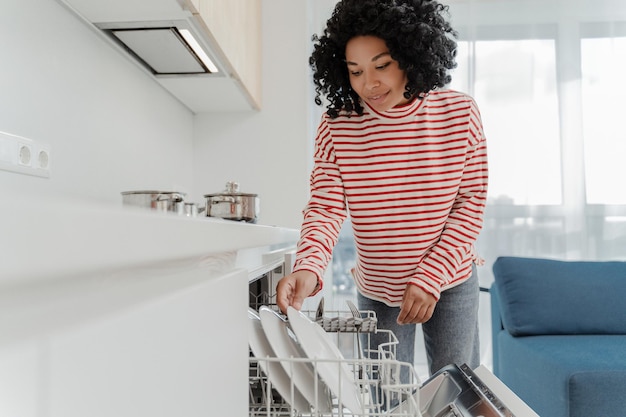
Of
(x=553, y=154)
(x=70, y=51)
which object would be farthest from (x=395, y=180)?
(x=553, y=154)

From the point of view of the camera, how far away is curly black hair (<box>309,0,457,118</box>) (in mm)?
1060

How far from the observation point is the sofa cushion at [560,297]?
226 centimetres

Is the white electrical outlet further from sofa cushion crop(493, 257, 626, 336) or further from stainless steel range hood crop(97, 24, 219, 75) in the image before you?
sofa cushion crop(493, 257, 626, 336)

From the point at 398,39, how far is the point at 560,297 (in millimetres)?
1647

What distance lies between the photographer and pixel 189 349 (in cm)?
34

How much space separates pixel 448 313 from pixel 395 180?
0.31 m

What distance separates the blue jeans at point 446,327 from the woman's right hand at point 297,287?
1.24ft

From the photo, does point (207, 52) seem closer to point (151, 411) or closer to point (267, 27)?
A: point (267, 27)

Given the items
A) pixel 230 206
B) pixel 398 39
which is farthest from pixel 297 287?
pixel 230 206

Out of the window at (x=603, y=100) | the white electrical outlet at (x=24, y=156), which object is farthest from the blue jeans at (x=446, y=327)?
the window at (x=603, y=100)

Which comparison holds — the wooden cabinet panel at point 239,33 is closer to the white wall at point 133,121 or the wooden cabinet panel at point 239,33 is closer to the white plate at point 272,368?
the white wall at point 133,121

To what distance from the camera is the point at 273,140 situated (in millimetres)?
2949

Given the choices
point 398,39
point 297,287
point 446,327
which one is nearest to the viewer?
point 297,287

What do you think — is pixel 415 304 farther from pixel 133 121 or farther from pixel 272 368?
pixel 133 121
